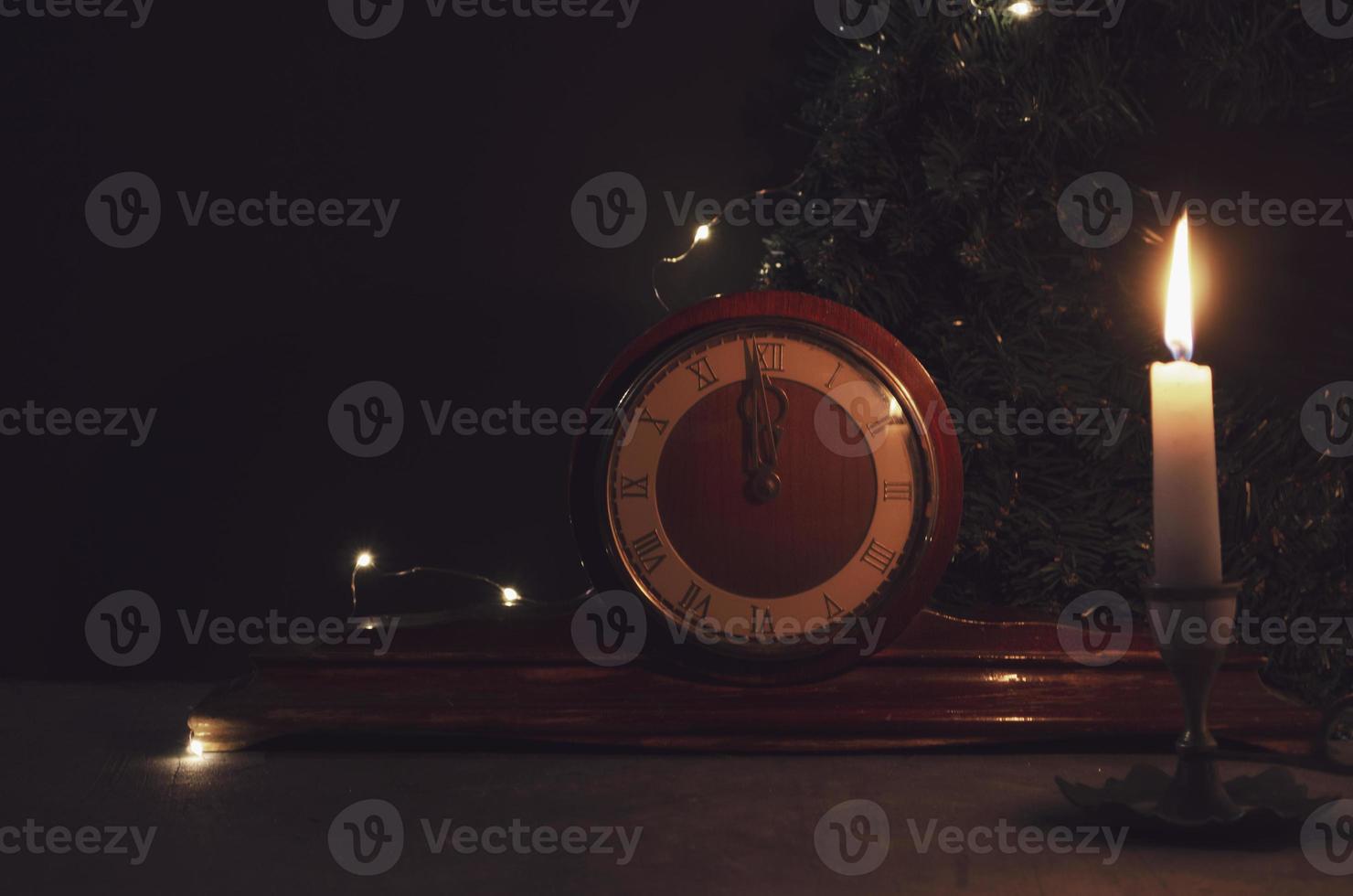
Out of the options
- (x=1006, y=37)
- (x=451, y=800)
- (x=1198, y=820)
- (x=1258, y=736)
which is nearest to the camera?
(x=1198, y=820)

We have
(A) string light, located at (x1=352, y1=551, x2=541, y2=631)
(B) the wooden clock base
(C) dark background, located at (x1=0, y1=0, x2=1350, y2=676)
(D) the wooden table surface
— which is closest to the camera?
(D) the wooden table surface

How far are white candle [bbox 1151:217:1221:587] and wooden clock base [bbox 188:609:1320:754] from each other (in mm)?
310

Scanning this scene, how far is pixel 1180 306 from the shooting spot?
2.98 feet

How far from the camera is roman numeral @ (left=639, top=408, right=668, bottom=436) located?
3.91 ft

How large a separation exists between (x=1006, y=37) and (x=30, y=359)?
45.1 inches

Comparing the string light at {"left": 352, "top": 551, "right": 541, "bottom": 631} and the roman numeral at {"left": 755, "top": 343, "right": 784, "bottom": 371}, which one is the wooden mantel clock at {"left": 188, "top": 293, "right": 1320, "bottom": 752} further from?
the string light at {"left": 352, "top": 551, "right": 541, "bottom": 631}

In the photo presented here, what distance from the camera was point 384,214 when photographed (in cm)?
165

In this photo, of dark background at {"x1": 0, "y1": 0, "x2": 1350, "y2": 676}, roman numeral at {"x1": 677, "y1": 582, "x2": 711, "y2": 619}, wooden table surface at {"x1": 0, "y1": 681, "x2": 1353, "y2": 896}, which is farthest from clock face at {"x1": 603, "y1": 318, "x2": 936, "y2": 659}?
dark background at {"x1": 0, "y1": 0, "x2": 1350, "y2": 676}

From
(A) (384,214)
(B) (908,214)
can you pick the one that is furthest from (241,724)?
(B) (908,214)

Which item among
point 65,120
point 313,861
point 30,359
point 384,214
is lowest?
point 313,861

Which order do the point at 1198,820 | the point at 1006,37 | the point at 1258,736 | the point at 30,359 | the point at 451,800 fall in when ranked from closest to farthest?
the point at 1198,820, the point at 451,800, the point at 1258,736, the point at 1006,37, the point at 30,359

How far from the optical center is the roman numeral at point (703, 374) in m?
1.19

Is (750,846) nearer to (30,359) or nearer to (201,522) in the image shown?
(201,522)

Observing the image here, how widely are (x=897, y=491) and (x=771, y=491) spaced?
11 centimetres
